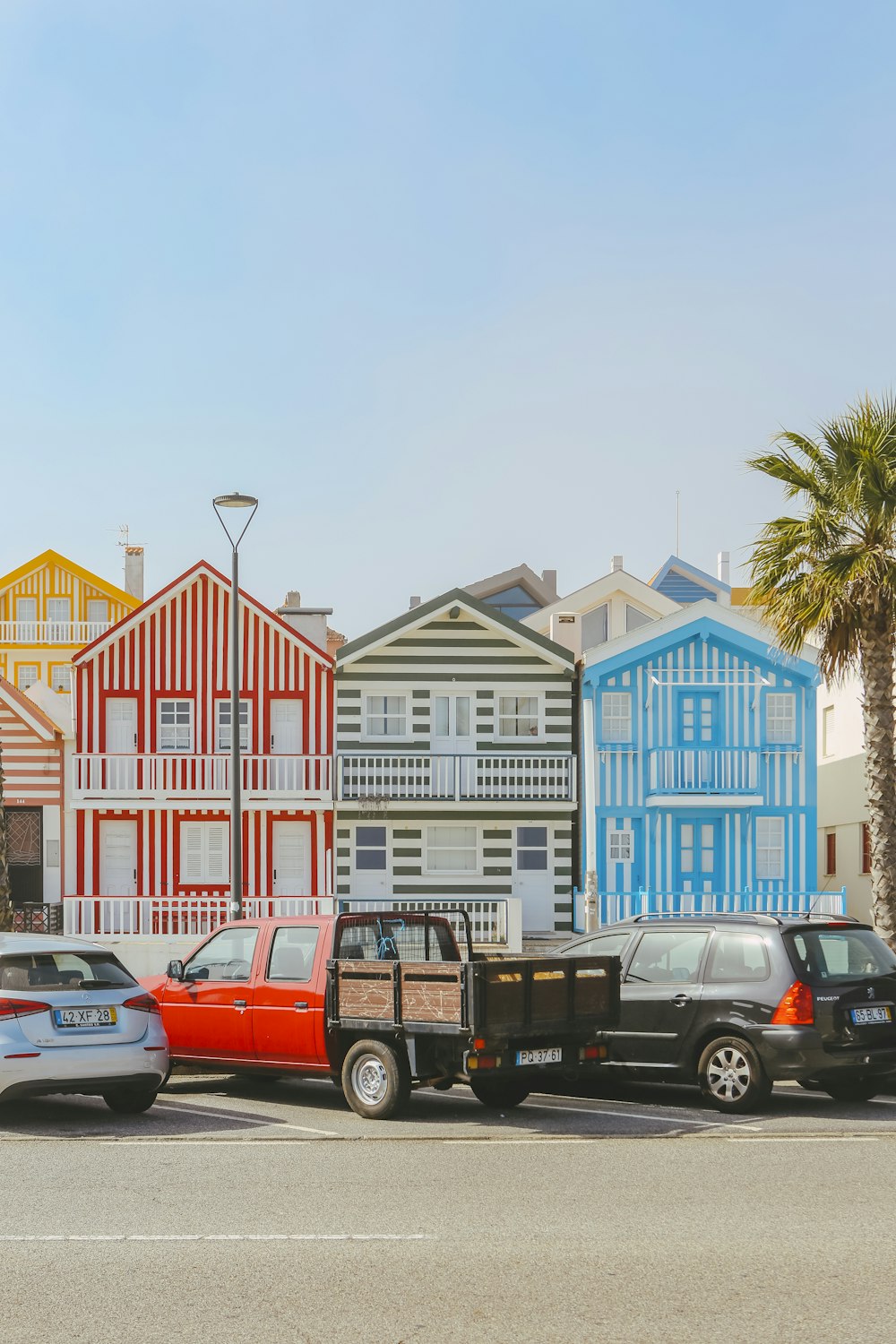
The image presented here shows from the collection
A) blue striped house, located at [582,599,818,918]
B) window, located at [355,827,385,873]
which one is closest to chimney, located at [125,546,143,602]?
window, located at [355,827,385,873]

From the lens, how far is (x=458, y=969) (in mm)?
12336

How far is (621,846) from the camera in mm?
33625

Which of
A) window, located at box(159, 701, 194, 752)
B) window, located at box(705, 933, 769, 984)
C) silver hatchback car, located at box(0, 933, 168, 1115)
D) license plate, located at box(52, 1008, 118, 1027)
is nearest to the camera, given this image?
silver hatchback car, located at box(0, 933, 168, 1115)

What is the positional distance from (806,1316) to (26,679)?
46772 millimetres

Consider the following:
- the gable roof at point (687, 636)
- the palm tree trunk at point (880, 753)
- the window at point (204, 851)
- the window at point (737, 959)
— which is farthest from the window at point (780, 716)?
the window at point (737, 959)

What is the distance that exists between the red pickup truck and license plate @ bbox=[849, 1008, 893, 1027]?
1945 millimetres

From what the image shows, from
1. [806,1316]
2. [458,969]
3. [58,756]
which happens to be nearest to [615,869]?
[58,756]

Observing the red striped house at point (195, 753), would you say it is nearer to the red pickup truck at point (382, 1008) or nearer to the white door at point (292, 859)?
the white door at point (292, 859)

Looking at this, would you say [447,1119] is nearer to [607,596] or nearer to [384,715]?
[384,715]

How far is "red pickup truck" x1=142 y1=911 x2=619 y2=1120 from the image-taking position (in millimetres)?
12445

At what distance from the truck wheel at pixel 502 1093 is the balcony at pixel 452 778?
19548 mm

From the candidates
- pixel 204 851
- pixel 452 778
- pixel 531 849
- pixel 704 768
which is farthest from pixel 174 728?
pixel 704 768

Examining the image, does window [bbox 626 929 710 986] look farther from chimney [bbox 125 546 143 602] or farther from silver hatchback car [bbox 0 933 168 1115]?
chimney [bbox 125 546 143 602]

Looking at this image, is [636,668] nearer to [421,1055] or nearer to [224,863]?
[224,863]
